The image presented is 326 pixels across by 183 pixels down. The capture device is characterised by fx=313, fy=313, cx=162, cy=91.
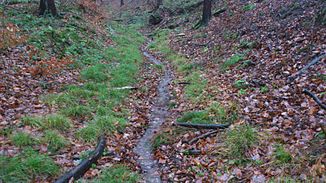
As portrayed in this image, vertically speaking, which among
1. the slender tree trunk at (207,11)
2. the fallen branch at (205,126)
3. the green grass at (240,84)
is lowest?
the fallen branch at (205,126)

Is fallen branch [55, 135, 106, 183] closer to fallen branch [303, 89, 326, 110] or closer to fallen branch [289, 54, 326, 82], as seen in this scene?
fallen branch [303, 89, 326, 110]

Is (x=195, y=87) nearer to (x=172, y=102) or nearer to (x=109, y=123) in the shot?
(x=172, y=102)

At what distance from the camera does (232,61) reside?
11.4 meters

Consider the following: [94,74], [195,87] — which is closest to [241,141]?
[195,87]

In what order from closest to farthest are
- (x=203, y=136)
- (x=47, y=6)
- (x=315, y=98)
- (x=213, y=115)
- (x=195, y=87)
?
(x=315, y=98) < (x=203, y=136) < (x=213, y=115) < (x=195, y=87) < (x=47, y=6)

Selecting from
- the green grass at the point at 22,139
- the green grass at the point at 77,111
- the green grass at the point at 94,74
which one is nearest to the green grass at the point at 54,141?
the green grass at the point at 22,139

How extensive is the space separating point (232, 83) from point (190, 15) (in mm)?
16045

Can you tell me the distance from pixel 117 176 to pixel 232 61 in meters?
7.03

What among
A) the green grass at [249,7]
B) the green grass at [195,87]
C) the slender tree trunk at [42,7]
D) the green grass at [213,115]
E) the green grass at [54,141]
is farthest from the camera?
the green grass at [249,7]

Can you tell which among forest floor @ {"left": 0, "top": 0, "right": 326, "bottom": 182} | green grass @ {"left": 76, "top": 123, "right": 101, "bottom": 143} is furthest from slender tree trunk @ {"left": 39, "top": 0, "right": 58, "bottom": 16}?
green grass @ {"left": 76, "top": 123, "right": 101, "bottom": 143}

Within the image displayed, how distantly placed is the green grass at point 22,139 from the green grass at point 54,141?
0.23 metres

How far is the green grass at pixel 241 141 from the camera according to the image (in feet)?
20.0

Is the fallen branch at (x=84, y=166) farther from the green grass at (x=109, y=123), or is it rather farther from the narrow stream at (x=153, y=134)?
the narrow stream at (x=153, y=134)

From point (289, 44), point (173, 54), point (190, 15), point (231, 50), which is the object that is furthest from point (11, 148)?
point (190, 15)
